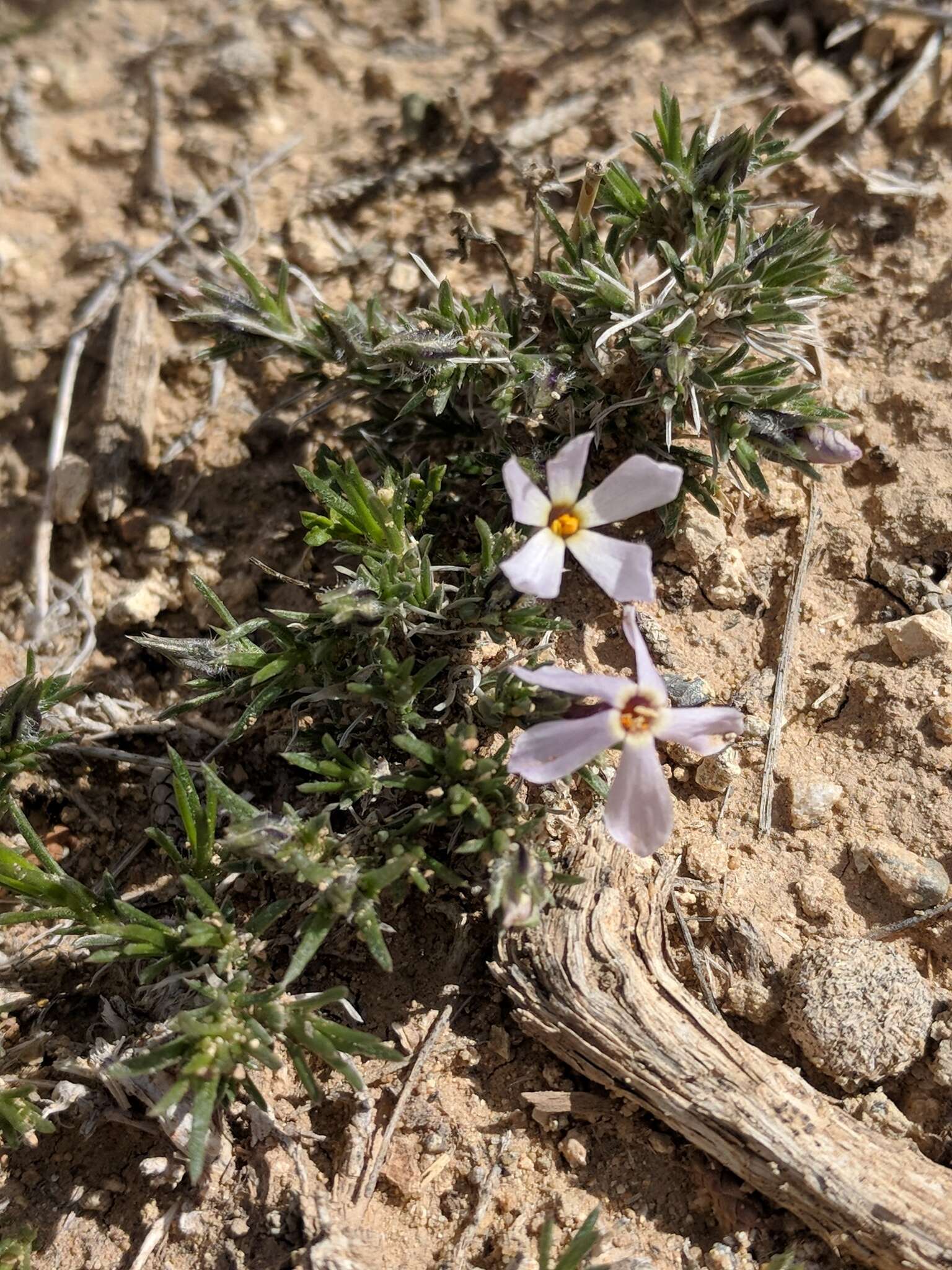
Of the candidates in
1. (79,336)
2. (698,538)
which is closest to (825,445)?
(698,538)

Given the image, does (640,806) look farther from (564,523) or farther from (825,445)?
(825,445)

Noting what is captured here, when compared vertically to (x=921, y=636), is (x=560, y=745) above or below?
above

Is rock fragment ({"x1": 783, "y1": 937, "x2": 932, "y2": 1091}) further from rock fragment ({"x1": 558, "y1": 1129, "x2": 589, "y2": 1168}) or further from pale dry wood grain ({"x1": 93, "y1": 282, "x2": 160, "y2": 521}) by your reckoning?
pale dry wood grain ({"x1": 93, "y1": 282, "x2": 160, "y2": 521})

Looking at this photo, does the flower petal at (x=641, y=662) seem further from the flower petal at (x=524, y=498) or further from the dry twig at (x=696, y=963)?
the dry twig at (x=696, y=963)

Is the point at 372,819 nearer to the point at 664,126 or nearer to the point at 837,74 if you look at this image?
the point at 664,126

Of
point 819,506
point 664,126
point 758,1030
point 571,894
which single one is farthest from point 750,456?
point 758,1030


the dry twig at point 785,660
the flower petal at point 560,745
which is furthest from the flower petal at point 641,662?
the dry twig at point 785,660
